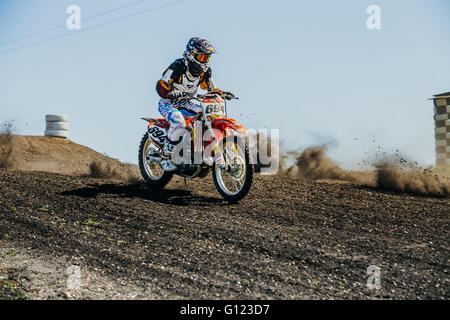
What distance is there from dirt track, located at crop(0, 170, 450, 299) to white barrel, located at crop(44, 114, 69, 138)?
12.5m

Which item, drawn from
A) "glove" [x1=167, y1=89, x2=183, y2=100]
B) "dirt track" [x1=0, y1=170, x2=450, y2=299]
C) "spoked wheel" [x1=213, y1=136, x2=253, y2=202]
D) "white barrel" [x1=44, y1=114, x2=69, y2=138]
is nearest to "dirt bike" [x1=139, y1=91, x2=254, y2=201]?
"spoked wheel" [x1=213, y1=136, x2=253, y2=202]

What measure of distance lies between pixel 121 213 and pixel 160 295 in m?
3.29

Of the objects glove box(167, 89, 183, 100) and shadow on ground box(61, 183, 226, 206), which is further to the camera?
glove box(167, 89, 183, 100)

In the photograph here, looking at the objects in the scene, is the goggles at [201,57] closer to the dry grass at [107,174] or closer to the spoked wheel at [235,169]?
the spoked wheel at [235,169]

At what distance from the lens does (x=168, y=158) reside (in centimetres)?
970

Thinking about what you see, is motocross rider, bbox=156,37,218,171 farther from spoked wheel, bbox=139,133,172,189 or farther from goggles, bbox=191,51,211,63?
spoked wheel, bbox=139,133,172,189

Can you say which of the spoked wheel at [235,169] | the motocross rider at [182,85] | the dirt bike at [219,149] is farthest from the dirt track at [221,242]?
the motocross rider at [182,85]

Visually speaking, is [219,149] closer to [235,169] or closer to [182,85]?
[235,169]

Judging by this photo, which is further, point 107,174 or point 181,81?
point 107,174

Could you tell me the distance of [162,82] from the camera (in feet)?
31.8

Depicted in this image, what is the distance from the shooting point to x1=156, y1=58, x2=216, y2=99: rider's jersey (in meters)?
9.55

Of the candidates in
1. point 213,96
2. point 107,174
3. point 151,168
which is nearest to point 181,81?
point 213,96

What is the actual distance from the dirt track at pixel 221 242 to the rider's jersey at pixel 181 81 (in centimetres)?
204

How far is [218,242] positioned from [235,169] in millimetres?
2014
